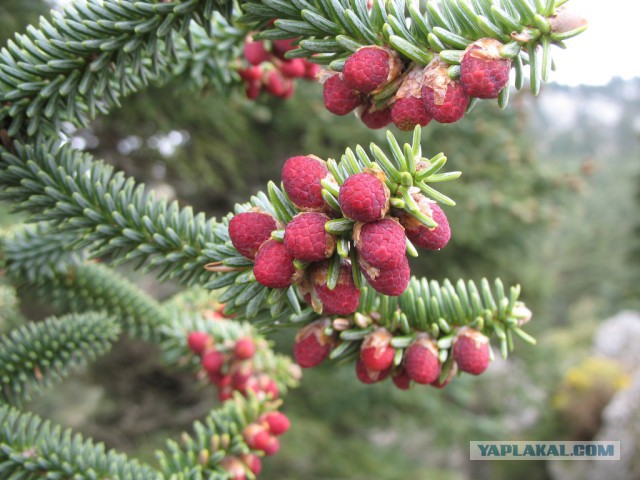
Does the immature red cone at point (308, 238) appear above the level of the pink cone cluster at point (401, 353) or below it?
above

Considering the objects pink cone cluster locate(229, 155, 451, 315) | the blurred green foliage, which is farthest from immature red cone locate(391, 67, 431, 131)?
the blurred green foliage

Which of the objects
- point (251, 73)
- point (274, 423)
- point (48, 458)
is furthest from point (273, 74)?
point (48, 458)

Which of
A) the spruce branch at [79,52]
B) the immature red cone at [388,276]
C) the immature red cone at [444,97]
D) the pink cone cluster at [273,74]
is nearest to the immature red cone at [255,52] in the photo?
the pink cone cluster at [273,74]

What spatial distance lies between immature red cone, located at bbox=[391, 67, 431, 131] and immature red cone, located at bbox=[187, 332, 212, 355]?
951 millimetres

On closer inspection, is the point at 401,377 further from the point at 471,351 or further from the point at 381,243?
the point at 381,243

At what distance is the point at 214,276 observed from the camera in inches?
36.0

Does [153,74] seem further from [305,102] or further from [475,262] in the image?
[475,262]

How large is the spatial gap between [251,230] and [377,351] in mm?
326

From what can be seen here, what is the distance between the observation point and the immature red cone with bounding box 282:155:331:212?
0.64m

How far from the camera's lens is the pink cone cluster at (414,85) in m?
0.62

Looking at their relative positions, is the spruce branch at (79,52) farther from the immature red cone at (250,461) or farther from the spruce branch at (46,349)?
the immature red cone at (250,461)

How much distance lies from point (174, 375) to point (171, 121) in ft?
8.95

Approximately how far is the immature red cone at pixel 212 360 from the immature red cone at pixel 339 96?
0.91 metres

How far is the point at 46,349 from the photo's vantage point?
1.17 metres
